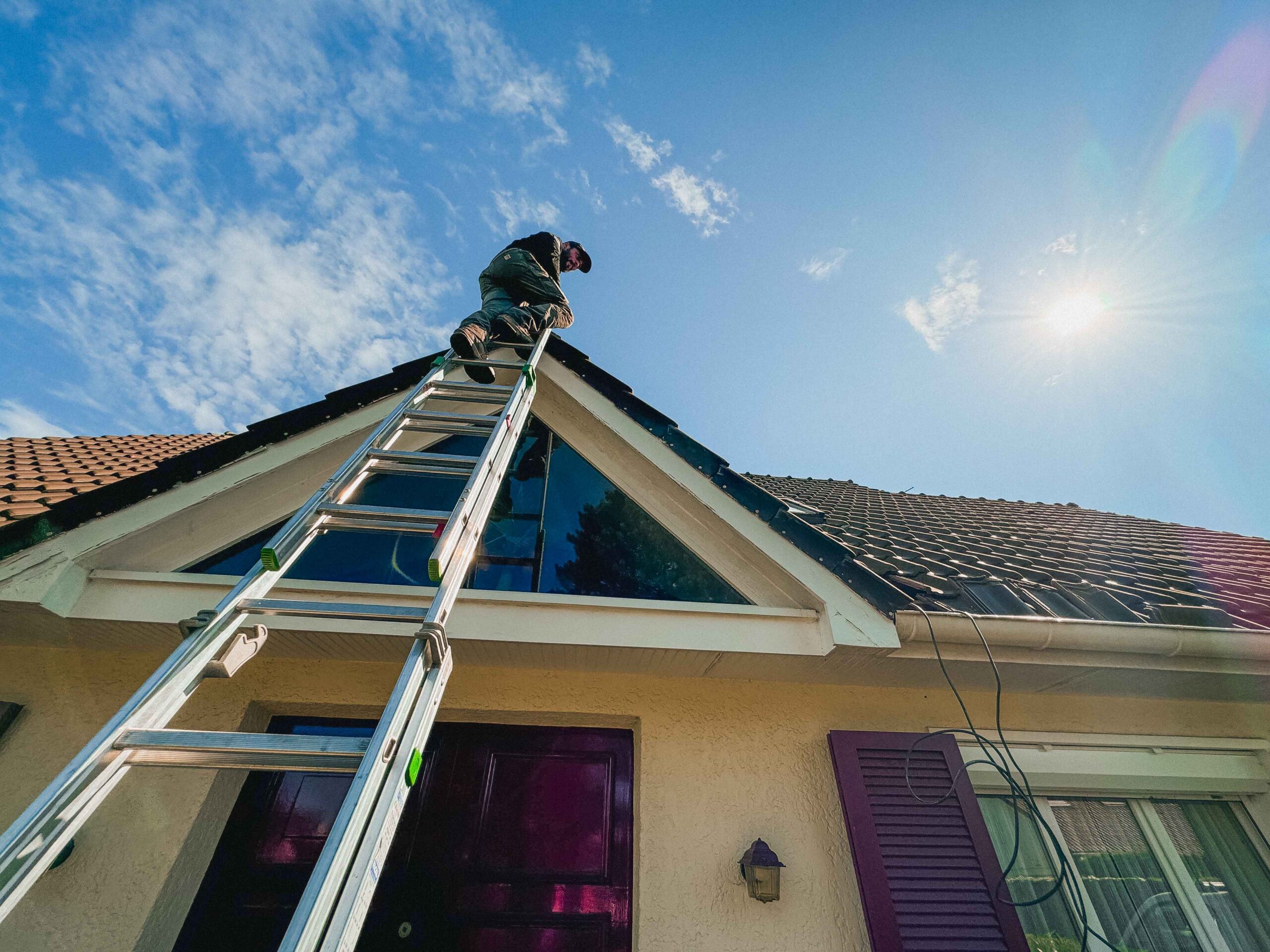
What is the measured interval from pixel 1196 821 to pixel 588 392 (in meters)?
4.19

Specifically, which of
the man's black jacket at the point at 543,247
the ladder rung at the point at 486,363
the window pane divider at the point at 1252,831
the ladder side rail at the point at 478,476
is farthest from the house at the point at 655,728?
the man's black jacket at the point at 543,247

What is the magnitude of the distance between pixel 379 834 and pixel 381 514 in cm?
113

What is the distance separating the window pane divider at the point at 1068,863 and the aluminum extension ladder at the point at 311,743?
2.99 meters

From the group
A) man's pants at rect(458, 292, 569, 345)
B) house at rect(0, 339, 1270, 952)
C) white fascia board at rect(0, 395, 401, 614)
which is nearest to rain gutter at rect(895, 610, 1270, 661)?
house at rect(0, 339, 1270, 952)

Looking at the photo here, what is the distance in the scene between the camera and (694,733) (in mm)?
2803

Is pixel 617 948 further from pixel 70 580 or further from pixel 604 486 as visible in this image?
pixel 70 580

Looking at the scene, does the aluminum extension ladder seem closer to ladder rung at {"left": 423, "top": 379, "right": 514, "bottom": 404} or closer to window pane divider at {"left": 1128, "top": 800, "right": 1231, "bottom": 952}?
ladder rung at {"left": 423, "top": 379, "right": 514, "bottom": 404}

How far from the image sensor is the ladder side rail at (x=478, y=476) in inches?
65.2

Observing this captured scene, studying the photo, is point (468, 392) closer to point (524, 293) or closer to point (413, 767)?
point (524, 293)

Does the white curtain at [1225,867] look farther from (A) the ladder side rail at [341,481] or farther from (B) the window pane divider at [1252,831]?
(A) the ladder side rail at [341,481]

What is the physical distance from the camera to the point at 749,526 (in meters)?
3.00

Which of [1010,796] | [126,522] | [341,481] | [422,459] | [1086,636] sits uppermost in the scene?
[422,459]

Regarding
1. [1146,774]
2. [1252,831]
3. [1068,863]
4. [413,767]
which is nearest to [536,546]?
[413,767]

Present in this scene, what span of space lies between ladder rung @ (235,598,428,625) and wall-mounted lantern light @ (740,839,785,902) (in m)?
1.87
